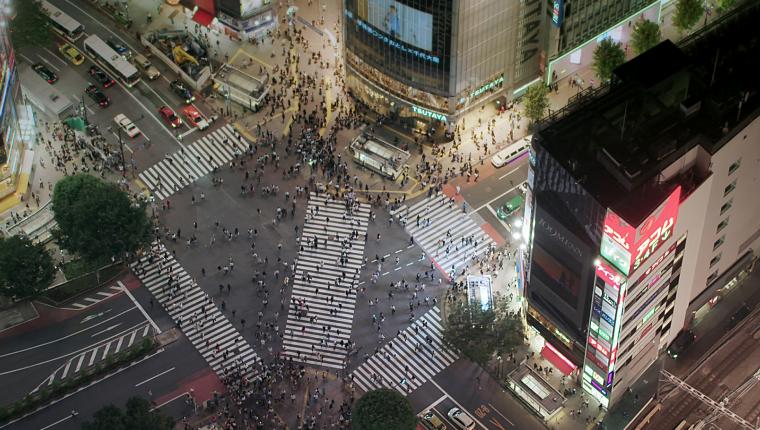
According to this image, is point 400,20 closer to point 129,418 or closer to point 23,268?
point 23,268

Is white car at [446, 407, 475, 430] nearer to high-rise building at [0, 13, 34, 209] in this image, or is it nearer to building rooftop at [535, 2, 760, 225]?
building rooftop at [535, 2, 760, 225]

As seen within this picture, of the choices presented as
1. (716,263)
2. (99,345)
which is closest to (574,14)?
(716,263)

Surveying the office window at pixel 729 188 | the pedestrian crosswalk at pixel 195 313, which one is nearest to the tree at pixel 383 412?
the pedestrian crosswalk at pixel 195 313

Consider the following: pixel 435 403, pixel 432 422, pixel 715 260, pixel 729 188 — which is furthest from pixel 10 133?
pixel 729 188

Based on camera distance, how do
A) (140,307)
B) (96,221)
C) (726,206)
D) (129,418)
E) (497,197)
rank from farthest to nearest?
1. (497,197)
2. (140,307)
3. (96,221)
4. (726,206)
5. (129,418)

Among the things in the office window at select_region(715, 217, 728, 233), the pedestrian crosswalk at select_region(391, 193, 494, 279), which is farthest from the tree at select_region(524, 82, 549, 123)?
the office window at select_region(715, 217, 728, 233)

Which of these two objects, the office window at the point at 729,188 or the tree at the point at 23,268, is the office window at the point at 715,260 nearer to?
the office window at the point at 729,188

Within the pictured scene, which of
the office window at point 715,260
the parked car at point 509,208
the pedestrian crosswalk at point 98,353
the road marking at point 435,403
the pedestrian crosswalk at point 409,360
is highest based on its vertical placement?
the pedestrian crosswalk at point 98,353
